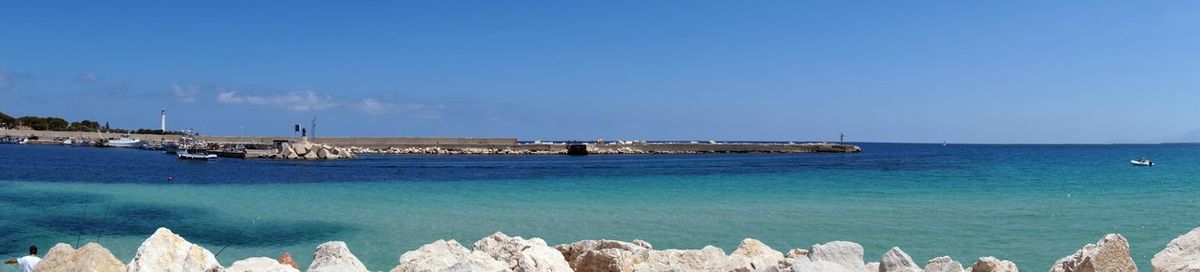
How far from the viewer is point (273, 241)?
1325cm

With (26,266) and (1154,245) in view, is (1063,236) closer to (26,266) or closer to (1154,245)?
(1154,245)

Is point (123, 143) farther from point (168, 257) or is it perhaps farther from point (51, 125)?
point (168, 257)

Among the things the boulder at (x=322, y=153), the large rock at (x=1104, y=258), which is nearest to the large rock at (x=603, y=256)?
the large rock at (x=1104, y=258)

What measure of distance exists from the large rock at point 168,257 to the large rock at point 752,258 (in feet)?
13.7

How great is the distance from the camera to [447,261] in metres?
7.18

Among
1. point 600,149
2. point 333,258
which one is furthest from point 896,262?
point 600,149

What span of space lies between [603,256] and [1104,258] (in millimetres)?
3767

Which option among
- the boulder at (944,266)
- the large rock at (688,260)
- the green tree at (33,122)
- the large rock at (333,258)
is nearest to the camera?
the boulder at (944,266)

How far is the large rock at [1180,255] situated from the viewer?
19.1ft

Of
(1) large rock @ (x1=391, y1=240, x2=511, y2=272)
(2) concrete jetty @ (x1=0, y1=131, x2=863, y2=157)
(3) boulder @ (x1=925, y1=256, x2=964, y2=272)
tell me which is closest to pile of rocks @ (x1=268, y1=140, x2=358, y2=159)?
(2) concrete jetty @ (x1=0, y1=131, x2=863, y2=157)

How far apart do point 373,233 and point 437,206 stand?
15.7 feet

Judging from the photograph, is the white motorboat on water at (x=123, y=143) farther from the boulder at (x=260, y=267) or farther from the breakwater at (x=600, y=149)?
the boulder at (x=260, y=267)

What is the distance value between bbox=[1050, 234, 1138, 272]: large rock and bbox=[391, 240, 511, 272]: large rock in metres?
4.07

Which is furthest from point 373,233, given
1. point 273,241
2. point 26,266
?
point 26,266
